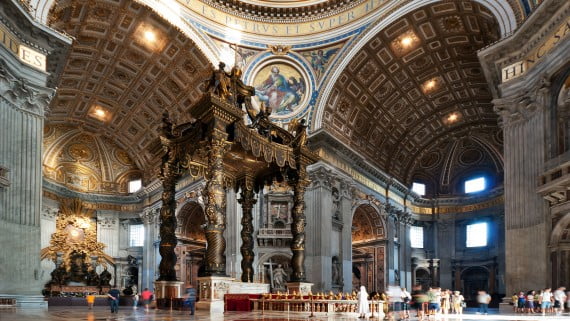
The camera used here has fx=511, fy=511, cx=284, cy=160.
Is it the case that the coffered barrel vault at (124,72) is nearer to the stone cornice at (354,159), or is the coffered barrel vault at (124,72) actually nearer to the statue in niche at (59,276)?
the stone cornice at (354,159)

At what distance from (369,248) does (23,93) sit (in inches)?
800

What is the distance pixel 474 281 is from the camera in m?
31.4

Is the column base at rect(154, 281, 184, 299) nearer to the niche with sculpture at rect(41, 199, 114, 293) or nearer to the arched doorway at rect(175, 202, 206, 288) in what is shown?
the arched doorway at rect(175, 202, 206, 288)

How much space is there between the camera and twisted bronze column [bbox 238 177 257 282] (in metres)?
14.8

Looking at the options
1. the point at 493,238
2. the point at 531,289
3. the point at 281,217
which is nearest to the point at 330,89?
the point at 281,217

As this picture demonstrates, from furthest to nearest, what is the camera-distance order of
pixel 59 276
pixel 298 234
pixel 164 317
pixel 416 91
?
pixel 59 276, pixel 416 91, pixel 298 234, pixel 164 317

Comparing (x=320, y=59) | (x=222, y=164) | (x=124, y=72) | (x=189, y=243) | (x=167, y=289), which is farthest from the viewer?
(x=189, y=243)

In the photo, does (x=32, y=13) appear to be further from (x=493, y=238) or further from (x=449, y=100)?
(x=493, y=238)

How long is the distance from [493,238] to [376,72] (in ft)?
44.0

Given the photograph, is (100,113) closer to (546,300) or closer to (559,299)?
(546,300)

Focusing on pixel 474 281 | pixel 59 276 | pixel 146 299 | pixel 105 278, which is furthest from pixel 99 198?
pixel 474 281

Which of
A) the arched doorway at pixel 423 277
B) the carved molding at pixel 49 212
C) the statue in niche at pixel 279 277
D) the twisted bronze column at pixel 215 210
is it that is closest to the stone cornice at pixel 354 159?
the arched doorway at pixel 423 277

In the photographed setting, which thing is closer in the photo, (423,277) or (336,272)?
(336,272)

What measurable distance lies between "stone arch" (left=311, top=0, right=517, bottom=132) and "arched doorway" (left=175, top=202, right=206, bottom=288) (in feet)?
28.0
